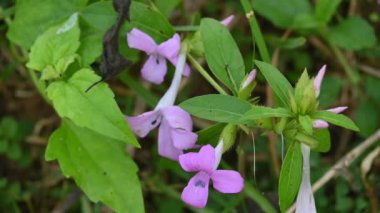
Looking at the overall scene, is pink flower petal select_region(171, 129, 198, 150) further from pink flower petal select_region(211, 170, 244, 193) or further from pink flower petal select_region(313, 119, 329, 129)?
pink flower petal select_region(313, 119, 329, 129)

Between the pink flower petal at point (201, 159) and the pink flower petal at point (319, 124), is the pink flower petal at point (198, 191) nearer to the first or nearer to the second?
the pink flower petal at point (201, 159)

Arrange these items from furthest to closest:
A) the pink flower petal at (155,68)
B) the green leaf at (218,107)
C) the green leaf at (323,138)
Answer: the pink flower petal at (155,68)
the green leaf at (323,138)
the green leaf at (218,107)

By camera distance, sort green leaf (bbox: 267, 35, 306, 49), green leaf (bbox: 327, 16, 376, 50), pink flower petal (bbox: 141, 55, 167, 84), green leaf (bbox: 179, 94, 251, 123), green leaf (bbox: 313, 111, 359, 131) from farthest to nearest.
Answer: green leaf (bbox: 327, 16, 376, 50) → green leaf (bbox: 267, 35, 306, 49) → pink flower petal (bbox: 141, 55, 167, 84) → green leaf (bbox: 179, 94, 251, 123) → green leaf (bbox: 313, 111, 359, 131)

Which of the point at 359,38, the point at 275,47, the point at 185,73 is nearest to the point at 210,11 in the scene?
the point at 275,47

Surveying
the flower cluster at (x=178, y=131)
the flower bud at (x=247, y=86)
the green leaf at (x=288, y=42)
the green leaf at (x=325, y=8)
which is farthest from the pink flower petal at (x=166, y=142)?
the green leaf at (x=325, y=8)

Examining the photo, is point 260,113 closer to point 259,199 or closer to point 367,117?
point 259,199

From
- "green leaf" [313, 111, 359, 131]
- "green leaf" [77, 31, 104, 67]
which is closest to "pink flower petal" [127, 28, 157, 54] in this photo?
"green leaf" [77, 31, 104, 67]

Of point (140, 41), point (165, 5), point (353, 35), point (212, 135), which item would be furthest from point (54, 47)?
point (353, 35)
